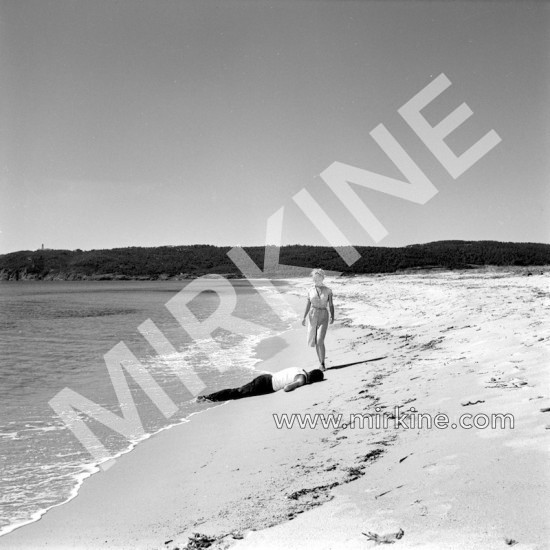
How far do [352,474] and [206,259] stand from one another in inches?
4797

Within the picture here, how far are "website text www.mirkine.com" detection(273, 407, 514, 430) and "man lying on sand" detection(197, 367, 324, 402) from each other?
1.59 meters

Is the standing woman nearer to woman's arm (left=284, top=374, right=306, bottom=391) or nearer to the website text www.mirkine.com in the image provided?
woman's arm (left=284, top=374, right=306, bottom=391)

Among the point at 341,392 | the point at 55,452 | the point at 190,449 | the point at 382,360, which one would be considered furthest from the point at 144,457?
the point at 382,360

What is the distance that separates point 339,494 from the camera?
3283mm

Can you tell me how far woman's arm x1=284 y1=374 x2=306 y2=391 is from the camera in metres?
7.57

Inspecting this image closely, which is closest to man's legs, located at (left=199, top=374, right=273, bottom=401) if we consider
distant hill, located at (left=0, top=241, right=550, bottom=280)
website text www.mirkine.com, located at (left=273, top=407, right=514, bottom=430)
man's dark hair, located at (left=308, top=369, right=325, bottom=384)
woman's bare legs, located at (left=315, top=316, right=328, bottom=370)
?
man's dark hair, located at (left=308, top=369, right=325, bottom=384)

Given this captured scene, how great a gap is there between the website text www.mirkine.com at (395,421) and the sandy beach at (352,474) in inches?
1.6

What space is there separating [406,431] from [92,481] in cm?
324

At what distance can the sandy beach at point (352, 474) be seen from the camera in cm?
267

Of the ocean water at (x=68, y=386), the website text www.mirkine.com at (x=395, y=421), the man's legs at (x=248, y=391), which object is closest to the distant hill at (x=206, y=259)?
the ocean water at (x=68, y=386)

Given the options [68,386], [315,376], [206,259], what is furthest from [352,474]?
[206,259]

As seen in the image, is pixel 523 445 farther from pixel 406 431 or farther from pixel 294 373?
pixel 294 373

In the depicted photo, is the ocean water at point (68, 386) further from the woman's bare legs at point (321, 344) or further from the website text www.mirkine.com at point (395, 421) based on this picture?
the website text www.mirkine.com at point (395, 421)

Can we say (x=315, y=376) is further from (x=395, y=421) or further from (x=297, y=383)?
(x=395, y=421)
